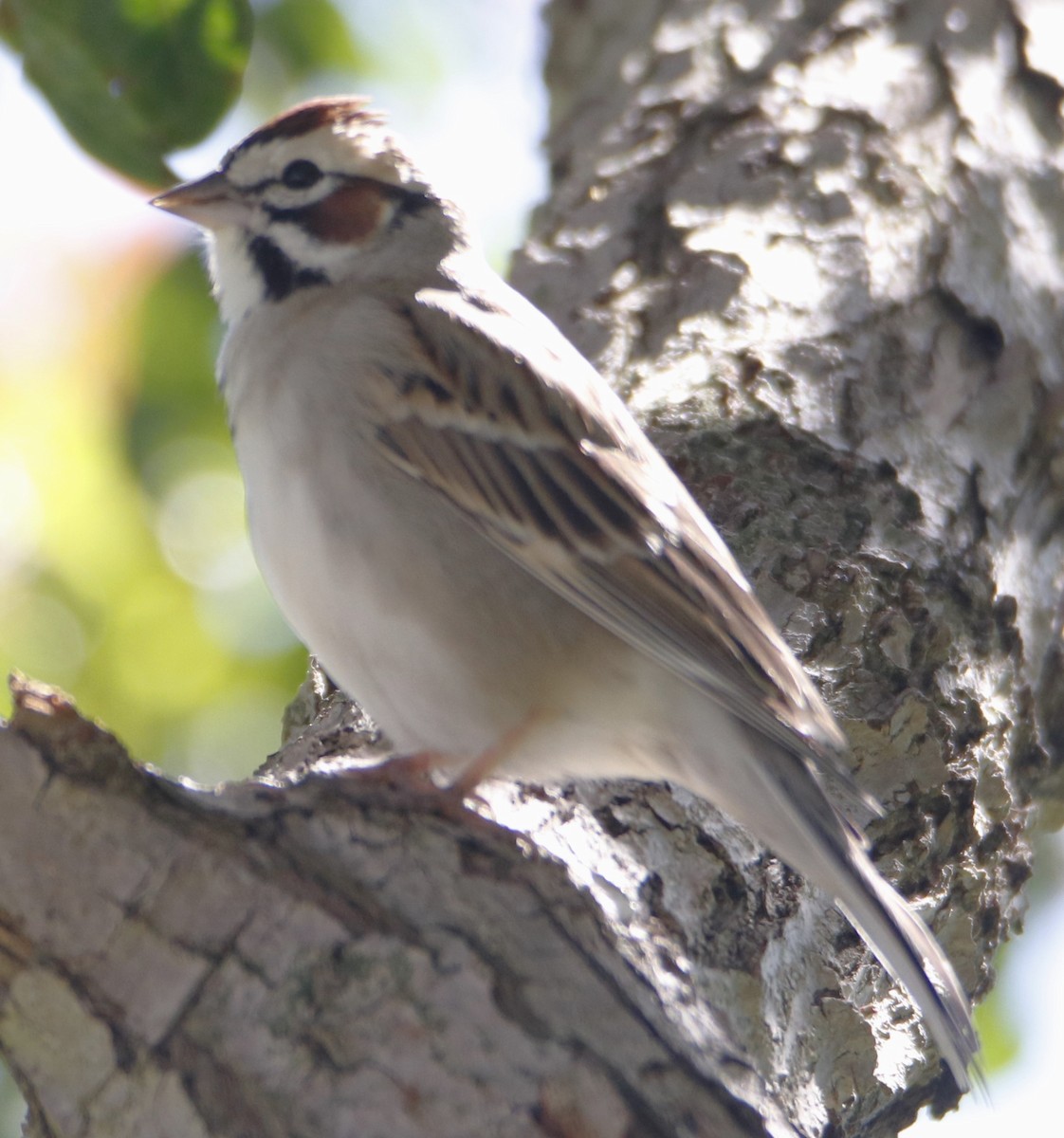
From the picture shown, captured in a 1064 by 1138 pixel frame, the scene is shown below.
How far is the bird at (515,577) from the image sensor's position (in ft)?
8.14

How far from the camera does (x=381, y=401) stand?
2.70 metres

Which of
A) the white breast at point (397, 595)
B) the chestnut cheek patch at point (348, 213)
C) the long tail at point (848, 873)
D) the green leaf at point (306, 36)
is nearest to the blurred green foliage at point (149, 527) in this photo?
the green leaf at point (306, 36)

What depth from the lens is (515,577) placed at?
8.61ft

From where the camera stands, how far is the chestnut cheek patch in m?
3.20

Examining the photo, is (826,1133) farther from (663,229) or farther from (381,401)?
(663,229)

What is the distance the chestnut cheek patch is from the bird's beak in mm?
162

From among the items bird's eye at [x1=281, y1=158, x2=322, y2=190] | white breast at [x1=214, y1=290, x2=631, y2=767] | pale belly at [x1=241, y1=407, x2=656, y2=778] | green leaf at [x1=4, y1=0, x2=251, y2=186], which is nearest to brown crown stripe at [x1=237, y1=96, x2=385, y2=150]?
bird's eye at [x1=281, y1=158, x2=322, y2=190]

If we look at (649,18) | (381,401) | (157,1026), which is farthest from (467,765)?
(649,18)

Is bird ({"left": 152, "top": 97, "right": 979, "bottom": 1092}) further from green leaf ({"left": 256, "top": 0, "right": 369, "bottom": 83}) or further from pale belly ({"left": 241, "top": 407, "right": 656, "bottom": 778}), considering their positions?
green leaf ({"left": 256, "top": 0, "right": 369, "bottom": 83})

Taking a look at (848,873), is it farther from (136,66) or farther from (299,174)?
(136,66)

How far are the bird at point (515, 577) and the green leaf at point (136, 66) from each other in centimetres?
80

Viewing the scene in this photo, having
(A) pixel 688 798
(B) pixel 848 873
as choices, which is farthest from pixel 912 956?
(A) pixel 688 798

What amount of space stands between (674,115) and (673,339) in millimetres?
950

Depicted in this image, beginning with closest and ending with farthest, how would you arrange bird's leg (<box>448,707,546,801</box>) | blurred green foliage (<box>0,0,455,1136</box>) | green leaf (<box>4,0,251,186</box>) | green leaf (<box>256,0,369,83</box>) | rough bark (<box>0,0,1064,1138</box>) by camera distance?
rough bark (<box>0,0,1064,1138</box>), bird's leg (<box>448,707,546,801</box>), green leaf (<box>4,0,251,186</box>), blurred green foliage (<box>0,0,455,1136</box>), green leaf (<box>256,0,369,83</box>)
